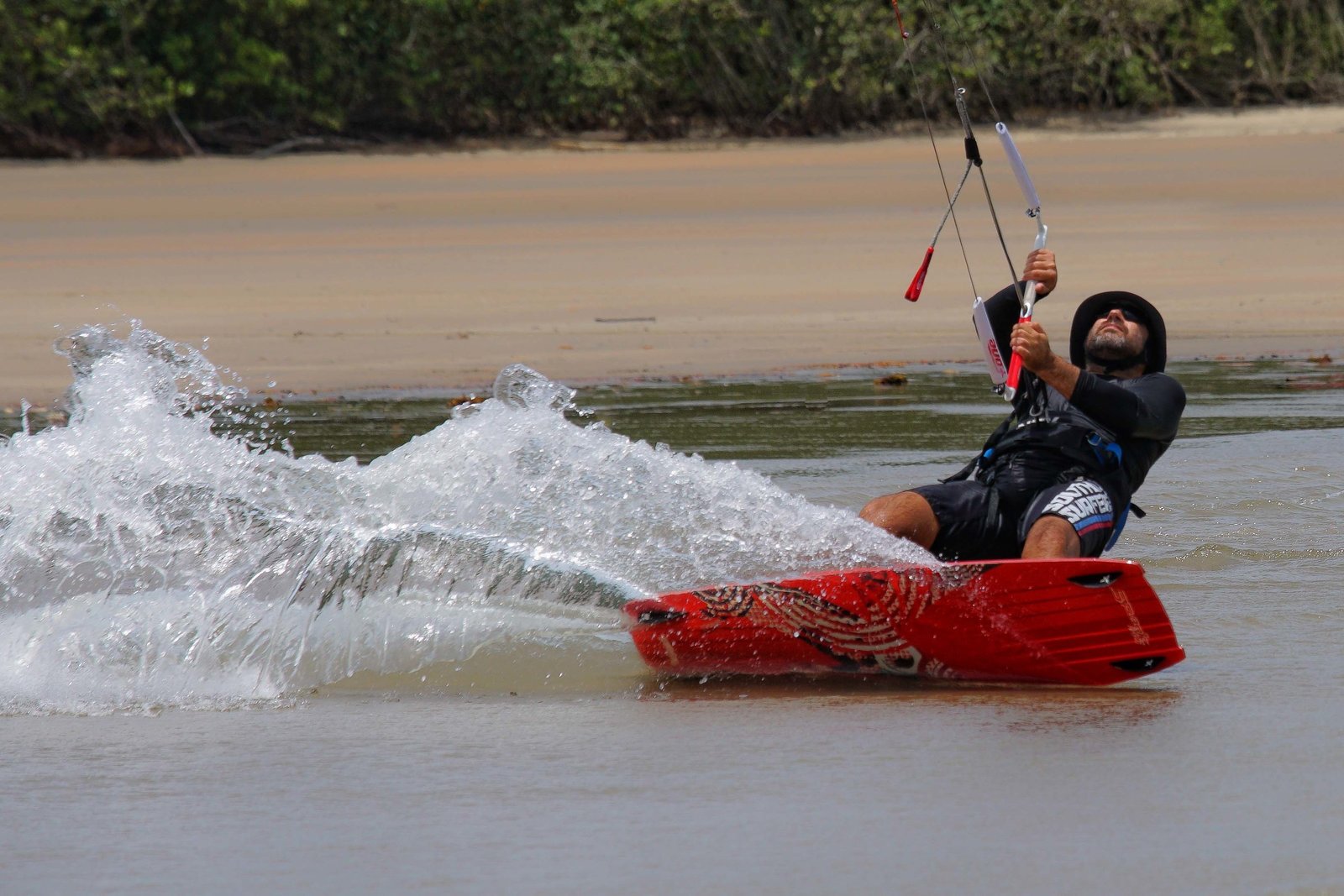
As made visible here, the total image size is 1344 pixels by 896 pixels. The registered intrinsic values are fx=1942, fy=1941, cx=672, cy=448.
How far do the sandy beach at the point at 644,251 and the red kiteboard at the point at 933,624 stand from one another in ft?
23.6

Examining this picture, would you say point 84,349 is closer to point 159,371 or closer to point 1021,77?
point 159,371

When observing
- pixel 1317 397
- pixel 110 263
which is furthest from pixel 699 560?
pixel 110 263

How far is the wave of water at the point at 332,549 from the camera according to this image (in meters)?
5.74

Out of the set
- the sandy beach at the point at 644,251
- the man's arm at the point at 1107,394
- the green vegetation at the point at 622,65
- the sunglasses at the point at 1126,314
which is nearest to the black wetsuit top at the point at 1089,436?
the man's arm at the point at 1107,394

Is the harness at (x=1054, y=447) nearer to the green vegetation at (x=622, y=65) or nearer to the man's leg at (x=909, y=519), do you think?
the man's leg at (x=909, y=519)

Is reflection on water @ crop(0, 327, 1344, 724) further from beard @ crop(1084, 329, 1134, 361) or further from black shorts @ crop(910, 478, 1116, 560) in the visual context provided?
beard @ crop(1084, 329, 1134, 361)

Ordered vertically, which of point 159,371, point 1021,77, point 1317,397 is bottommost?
point 1317,397

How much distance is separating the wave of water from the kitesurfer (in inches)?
10.6

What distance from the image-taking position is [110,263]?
18.0 meters

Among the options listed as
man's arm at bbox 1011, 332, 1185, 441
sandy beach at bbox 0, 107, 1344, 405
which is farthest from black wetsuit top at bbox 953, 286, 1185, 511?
sandy beach at bbox 0, 107, 1344, 405

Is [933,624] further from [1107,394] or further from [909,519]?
[1107,394]

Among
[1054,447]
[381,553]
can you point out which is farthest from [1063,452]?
[381,553]

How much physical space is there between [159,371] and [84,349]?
0.33 metres

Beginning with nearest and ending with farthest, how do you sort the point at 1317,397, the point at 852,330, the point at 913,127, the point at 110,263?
1. the point at 1317,397
2. the point at 852,330
3. the point at 110,263
4. the point at 913,127
